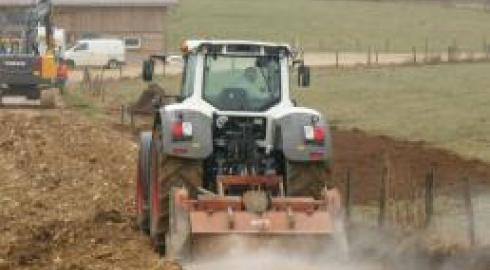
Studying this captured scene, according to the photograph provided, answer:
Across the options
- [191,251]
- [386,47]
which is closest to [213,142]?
[191,251]

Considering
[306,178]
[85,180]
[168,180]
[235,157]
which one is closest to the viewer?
[168,180]

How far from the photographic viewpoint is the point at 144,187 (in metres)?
14.1

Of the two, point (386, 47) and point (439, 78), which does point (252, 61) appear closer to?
point (439, 78)

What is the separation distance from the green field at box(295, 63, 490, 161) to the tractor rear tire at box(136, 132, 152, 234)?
914 centimetres

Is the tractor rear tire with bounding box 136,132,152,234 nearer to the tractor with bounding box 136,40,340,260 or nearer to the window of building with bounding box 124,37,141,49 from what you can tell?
the tractor with bounding box 136,40,340,260

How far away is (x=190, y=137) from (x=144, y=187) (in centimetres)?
235

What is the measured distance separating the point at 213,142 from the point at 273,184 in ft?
2.77

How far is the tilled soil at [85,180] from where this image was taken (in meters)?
12.4

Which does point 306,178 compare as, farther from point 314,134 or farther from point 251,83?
point 251,83

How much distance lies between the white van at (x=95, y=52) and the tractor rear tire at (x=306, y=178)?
4830cm

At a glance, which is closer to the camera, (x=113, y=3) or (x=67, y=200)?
(x=67, y=200)

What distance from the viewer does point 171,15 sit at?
82.2m

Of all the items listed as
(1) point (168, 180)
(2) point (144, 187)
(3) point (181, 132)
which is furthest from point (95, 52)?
(3) point (181, 132)

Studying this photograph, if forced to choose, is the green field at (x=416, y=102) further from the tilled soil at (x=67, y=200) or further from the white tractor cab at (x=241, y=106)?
the white tractor cab at (x=241, y=106)
